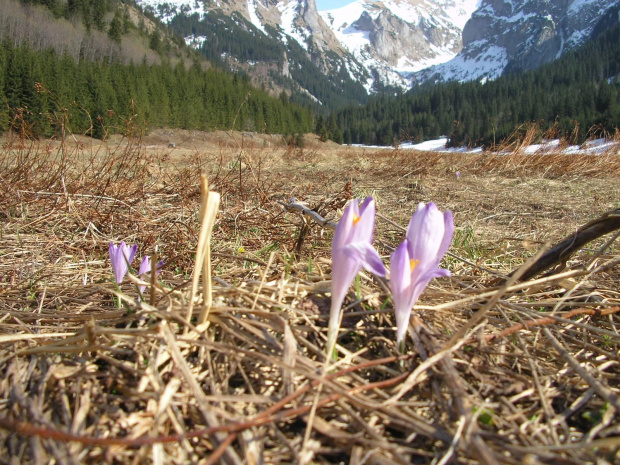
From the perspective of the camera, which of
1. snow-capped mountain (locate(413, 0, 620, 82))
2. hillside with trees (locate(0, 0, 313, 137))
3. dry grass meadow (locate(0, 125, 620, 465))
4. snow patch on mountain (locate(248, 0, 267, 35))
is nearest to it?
dry grass meadow (locate(0, 125, 620, 465))

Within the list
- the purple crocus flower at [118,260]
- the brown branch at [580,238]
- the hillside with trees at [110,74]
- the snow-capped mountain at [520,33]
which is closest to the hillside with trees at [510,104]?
the hillside with trees at [110,74]

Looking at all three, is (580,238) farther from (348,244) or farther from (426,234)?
(348,244)

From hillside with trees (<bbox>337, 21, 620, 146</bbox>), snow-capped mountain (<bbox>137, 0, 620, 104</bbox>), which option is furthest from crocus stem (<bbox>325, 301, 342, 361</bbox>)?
snow-capped mountain (<bbox>137, 0, 620, 104</bbox>)

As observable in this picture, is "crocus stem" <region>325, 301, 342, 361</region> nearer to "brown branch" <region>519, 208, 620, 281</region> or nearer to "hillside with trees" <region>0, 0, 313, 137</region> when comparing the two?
"brown branch" <region>519, 208, 620, 281</region>

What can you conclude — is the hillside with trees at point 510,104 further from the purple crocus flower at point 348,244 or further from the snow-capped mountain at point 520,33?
the snow-capped mountain at point 520,33

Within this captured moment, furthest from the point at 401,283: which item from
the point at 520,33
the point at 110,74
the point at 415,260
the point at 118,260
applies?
the point at 520,33

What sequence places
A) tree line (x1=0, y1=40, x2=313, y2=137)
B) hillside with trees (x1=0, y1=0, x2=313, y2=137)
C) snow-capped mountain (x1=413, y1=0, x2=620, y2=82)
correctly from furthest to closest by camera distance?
snow-capped mountain (x1=413, y1=0, x2=620, y2=82) → hillside with trees (x1=0, y1=0, x2=313, y2=137) → tree line (x1=0, y1=40, x2=313, y2=137)
